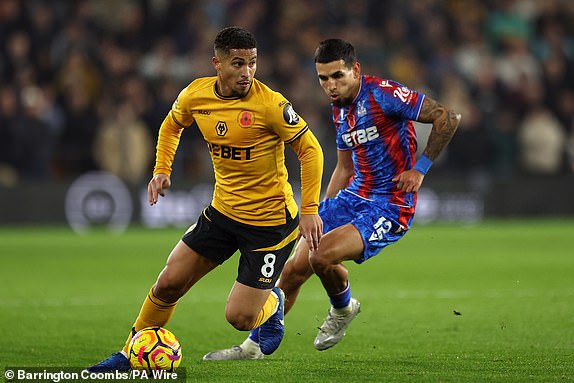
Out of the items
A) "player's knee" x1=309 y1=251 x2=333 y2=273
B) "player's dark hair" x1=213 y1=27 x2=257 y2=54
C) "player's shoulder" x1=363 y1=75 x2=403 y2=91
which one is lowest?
"player's knee" x1=309 y1=251 x2=333 y2=273

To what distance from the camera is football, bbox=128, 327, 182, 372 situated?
6746 mm

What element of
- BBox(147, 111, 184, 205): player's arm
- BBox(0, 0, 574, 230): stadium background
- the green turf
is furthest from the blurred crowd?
BBox(147, 111, 184, 205): player's arm

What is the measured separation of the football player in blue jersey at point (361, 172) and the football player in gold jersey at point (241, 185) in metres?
0.53

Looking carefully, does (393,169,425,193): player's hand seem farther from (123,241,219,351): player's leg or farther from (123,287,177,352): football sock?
(123,287,177,352): football sock

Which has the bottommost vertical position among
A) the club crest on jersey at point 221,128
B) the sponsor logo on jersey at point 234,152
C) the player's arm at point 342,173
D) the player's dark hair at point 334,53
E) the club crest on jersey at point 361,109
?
the player's arm at point 342,173

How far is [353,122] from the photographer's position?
26.7 ft

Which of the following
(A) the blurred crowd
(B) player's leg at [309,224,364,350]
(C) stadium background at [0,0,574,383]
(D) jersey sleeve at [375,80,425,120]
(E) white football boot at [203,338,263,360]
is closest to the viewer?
(E) white football boot at [203,338,263,360]

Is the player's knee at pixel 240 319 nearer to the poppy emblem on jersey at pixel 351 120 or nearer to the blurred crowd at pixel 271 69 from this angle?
the poppy emblem on jersey at pixel 351 120

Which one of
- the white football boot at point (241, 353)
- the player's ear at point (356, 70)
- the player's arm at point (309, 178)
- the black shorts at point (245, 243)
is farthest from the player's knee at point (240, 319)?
the player's ear at point (356, 70)

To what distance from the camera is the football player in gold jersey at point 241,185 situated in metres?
7.03

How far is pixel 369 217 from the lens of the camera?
8102 millimetres

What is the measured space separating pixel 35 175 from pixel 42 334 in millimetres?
10105

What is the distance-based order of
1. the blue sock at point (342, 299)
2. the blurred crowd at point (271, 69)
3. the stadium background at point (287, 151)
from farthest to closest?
the blurred crowd at point (271, 69), the stadium background at point (287, 151), the blue sock at point (342, 299)

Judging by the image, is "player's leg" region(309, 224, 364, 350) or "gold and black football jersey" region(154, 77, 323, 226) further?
"player's leg" region(309, 224, 364, 350)
